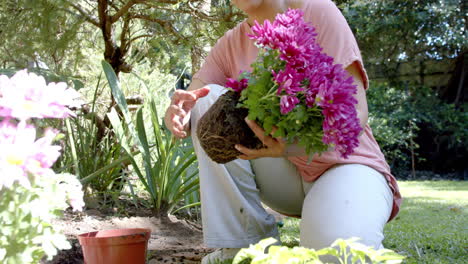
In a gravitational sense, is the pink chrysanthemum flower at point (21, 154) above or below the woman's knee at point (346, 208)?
above

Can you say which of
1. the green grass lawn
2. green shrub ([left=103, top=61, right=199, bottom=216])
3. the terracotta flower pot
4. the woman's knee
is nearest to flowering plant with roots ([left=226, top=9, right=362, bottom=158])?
the woman's knee

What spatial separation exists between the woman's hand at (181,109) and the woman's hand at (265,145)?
0.88ft

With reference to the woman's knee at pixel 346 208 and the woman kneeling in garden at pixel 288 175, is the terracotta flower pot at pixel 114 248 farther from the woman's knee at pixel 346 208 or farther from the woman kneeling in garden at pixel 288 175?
the woman's knee at pixel 346 208

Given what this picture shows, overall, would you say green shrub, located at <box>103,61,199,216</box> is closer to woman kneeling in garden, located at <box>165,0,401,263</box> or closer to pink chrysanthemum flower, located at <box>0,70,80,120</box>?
woman kneeling in garden, located at <box>165,0,401,263</box>

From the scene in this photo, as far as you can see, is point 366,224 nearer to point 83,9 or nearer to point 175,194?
point 175,194

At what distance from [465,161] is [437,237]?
5.39 metres

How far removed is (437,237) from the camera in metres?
2.45

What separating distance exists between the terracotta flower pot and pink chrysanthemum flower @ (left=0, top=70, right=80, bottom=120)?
94 centimetres

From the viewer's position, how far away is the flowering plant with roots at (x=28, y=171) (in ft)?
2.28

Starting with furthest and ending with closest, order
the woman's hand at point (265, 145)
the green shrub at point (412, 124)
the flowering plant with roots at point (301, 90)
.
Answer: the green shrub at point (412, 124), the woman's hand at point (265, 145), the flowering plant with roots at point (301, 90)

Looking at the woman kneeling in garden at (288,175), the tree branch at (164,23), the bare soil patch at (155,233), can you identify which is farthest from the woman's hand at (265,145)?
the tree branch at (164,23)

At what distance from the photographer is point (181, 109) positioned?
1.61 metres

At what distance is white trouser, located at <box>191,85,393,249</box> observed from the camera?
1402 millimetres

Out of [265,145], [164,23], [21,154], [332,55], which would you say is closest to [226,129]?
[265,145]
